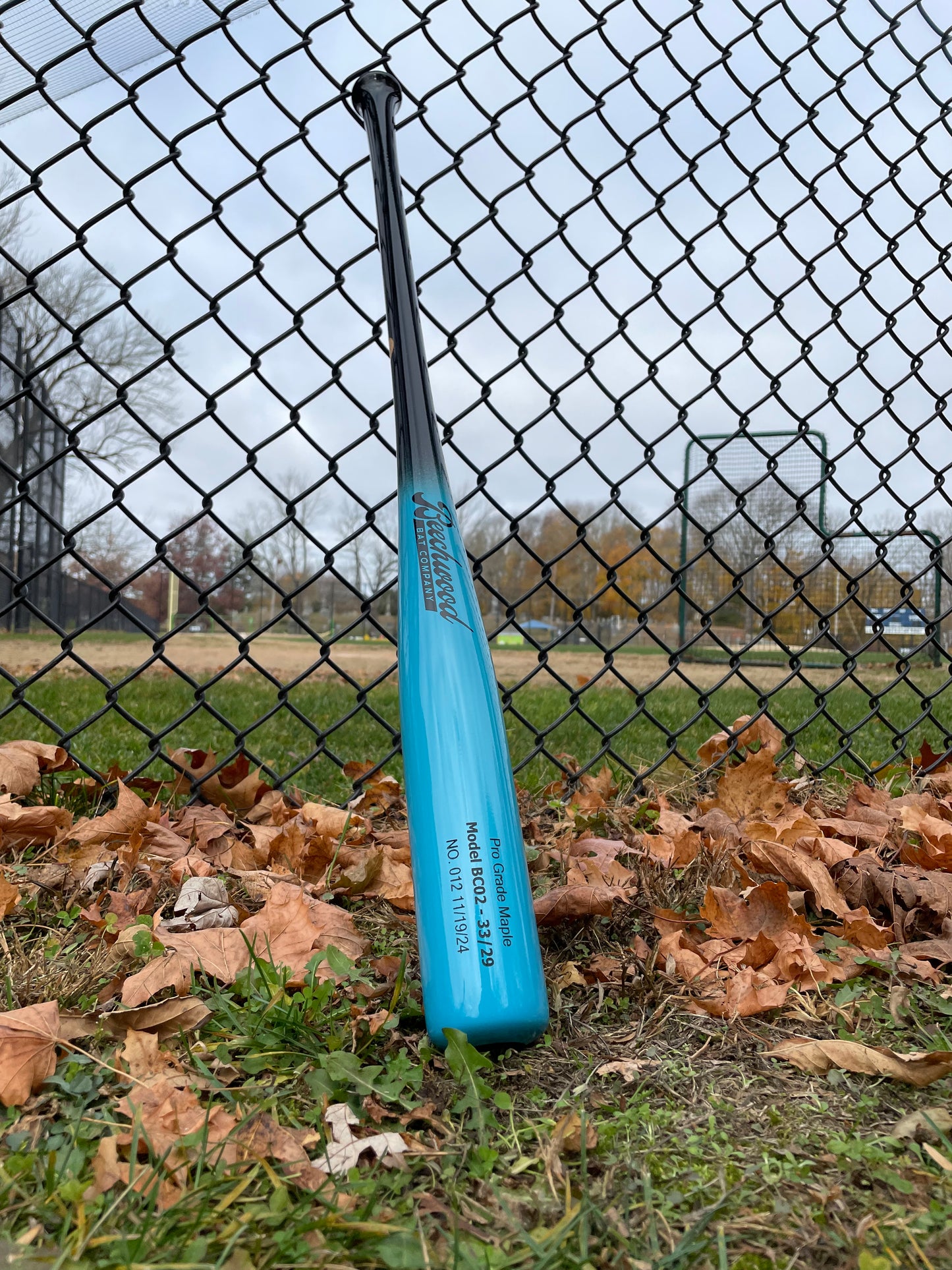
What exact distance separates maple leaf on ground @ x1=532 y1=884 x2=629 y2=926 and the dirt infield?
4101 millimetres

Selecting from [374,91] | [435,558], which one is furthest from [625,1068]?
[374,91]

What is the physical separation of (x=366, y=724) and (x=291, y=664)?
8.98 meters

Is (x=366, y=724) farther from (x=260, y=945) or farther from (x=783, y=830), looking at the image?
(x=260, y=945)

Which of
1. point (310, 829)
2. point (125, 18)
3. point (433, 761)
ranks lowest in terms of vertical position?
point (310, 829)

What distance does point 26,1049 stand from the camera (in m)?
1.03

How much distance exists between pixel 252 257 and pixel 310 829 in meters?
1.27

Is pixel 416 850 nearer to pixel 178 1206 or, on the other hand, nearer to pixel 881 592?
pixel 178 1206

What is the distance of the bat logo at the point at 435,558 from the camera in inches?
52.8

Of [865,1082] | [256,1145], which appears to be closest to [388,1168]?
[256,1145]

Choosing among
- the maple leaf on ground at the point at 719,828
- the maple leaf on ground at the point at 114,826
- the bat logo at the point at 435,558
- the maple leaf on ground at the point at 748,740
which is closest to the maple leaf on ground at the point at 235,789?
the maple leaf on ground at the point at 114,826

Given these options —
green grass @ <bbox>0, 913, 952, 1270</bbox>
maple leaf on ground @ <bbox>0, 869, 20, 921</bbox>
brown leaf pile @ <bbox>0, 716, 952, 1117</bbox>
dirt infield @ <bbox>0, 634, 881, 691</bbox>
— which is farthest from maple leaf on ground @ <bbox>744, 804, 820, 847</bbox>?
dirt infield @ <bbox>0, 634, 881, 691</bbox>

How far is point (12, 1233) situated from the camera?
2.61 ft

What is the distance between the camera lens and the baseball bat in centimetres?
107

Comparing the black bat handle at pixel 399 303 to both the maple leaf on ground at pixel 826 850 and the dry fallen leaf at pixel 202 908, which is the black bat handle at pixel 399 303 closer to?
the dry fallen leaf at pixel 202 908
